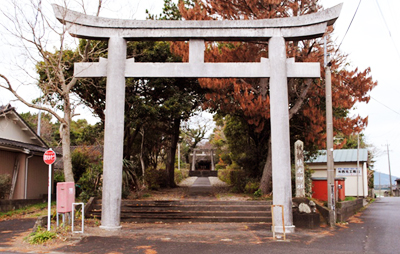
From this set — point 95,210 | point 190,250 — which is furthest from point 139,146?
point 190,250

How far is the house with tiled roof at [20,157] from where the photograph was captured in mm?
17703

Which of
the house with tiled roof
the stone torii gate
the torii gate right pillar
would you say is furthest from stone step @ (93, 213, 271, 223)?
the house with tiled roof

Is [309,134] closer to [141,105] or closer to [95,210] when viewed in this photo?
[141,105]

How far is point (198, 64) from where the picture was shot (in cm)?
1140

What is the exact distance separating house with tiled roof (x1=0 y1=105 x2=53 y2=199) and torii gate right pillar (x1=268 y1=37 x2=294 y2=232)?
12226mm

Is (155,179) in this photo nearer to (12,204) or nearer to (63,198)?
(12,204)

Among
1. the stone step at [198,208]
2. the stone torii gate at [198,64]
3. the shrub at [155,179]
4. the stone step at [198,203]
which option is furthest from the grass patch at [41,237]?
the shrub at [155,179]

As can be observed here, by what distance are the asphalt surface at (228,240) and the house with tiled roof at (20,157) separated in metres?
6.83

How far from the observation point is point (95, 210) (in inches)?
557

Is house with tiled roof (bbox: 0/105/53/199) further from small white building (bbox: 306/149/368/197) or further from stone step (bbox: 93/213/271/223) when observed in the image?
small white building (bbox: 306/149/368/197)

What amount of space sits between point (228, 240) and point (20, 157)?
14.1 meters

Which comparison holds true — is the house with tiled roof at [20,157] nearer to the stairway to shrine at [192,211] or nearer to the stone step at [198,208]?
the stairway to shrine at [192,211]

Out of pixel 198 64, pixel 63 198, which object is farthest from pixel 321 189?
pixel 63 198

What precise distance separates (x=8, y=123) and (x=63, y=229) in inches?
432
